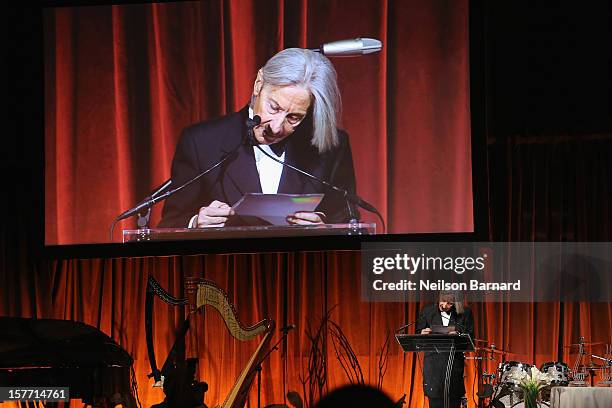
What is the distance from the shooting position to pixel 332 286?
289 inches

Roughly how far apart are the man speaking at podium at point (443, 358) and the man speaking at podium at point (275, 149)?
0.89 meters

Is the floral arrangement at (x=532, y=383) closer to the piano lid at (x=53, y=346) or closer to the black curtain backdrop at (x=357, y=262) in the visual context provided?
the black curtain backdrop at (x=357, y=262)

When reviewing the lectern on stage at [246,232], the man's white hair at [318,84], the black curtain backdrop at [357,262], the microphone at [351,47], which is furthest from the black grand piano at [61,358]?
the black curtain backdrop at [357,262]

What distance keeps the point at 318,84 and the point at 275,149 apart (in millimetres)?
541

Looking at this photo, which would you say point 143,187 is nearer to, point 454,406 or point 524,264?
point 454,406

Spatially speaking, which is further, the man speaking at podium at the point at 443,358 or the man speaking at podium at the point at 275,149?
the man speaking at podium at the point at 275,149

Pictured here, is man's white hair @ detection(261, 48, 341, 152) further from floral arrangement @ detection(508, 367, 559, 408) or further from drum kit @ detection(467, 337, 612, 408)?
floral arrangement @ detection(508, 367, 559, 408)

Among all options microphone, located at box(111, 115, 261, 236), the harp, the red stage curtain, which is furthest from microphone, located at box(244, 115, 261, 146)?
the harp

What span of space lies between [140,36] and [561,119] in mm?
3218

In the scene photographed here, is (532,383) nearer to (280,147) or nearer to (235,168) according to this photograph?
(280,147)

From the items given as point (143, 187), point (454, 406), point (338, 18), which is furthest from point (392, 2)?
point (454, 406)

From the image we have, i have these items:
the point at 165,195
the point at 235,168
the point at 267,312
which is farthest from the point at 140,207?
the point at 267,312

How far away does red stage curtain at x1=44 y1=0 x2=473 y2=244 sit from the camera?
6074 mm

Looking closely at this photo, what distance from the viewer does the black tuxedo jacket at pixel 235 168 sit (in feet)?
20.0
